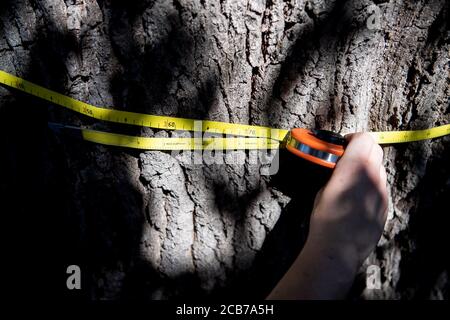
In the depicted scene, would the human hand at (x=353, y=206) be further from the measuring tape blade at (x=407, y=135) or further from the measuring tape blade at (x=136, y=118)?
the measuring tape blade at (x=136, y=118)

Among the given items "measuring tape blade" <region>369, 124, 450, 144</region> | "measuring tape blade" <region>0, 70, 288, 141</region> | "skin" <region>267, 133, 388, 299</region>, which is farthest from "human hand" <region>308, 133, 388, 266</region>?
"measuring tape blade" <region>0, 70, 288, 141</region>

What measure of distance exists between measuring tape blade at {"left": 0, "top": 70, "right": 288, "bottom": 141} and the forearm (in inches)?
23.5

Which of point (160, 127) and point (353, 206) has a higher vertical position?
point (160, 127)

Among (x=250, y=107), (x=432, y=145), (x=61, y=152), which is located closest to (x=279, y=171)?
(x=250, y=107)

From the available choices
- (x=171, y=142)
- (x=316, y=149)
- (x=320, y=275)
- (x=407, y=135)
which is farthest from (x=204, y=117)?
(x=407, y=135)

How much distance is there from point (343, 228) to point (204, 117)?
0.75 metres

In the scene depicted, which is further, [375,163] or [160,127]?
[160,127]

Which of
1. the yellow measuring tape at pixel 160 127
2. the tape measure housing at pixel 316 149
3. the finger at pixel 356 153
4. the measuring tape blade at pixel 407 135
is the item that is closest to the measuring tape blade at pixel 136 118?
the yellow measuring tape at pixel 160 127

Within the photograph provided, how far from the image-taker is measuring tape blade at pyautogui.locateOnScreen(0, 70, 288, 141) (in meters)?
1.50

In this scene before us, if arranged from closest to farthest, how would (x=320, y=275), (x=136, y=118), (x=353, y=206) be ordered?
(x=320, y=275), (x=353, y=206), (x=136, y=118)

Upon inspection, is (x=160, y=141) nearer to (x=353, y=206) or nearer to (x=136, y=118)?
(x=136, y=118)

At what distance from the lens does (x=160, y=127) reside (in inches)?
59.4

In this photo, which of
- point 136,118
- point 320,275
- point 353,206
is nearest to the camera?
point 320,275

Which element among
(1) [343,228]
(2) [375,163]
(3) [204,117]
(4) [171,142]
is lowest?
(1) [343,228]
